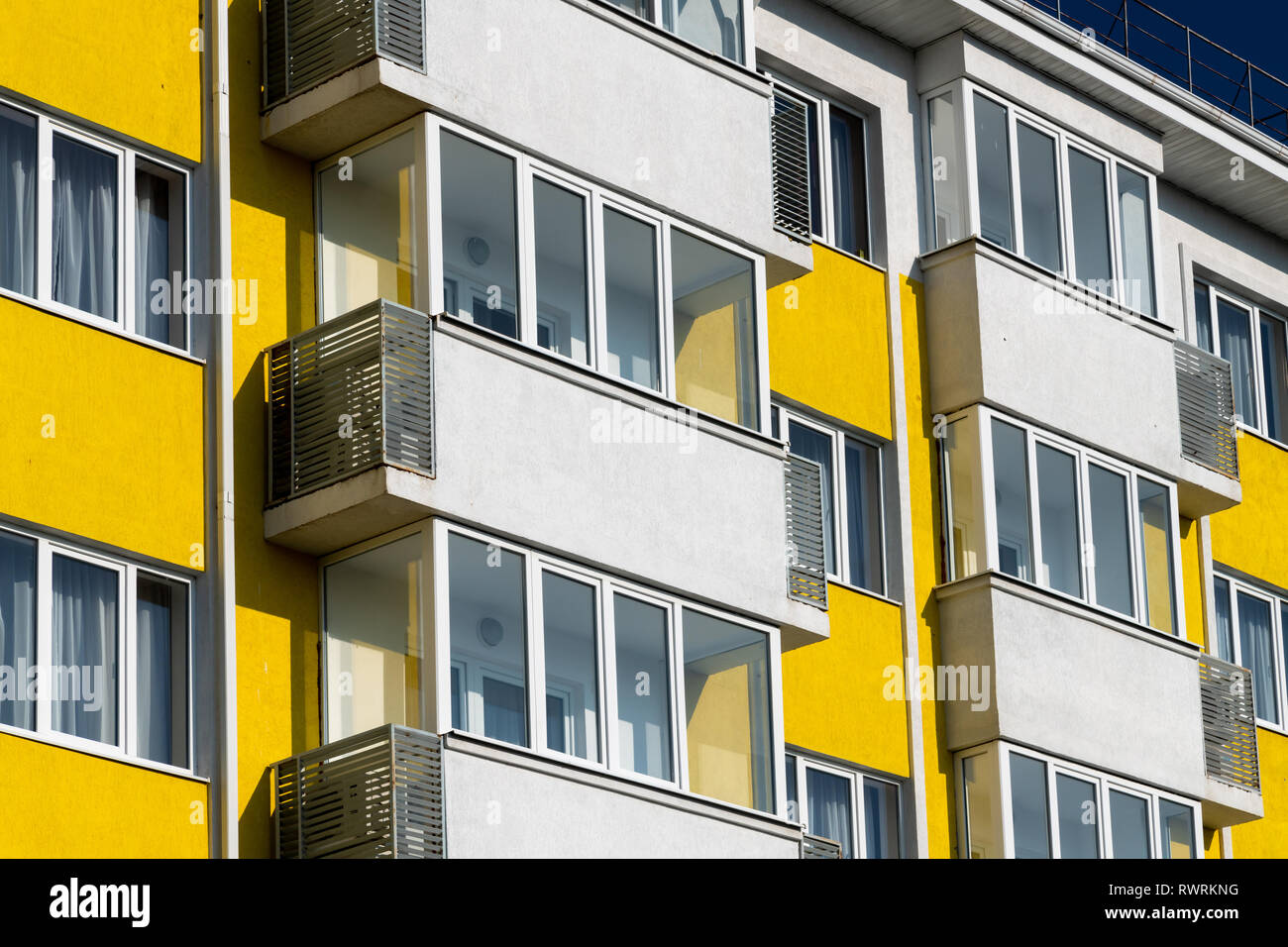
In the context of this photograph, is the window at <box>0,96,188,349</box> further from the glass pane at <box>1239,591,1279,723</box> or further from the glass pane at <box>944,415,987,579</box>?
the glass pane at <box>1239,591,1279,723</box>

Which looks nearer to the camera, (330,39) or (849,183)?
(330,39)

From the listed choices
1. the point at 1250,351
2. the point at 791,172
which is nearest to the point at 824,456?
the point at 791,172

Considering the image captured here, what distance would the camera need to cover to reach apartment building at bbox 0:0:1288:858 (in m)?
19.3

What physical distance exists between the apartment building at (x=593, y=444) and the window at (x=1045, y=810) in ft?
0.13

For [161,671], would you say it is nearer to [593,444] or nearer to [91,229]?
[91,229]

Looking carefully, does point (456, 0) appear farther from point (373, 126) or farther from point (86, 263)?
→ point (86, 263)

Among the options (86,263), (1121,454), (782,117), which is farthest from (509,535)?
(1121,454)

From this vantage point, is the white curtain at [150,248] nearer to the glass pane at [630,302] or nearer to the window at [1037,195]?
the glass pane at [630,302]

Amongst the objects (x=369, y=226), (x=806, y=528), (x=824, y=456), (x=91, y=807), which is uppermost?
(x=369, y=226)

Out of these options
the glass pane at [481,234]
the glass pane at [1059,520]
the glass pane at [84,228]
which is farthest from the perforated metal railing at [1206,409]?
the glass pane at [84,228]

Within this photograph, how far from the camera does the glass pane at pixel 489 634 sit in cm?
2020

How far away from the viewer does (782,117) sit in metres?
25.1

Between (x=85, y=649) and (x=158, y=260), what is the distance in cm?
298

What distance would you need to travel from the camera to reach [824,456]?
25.7m
